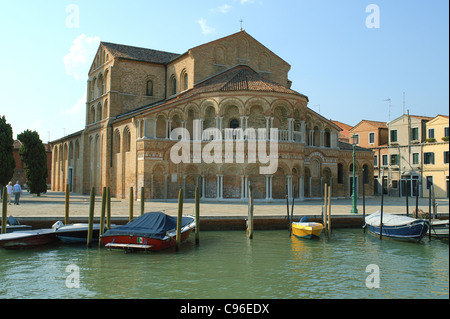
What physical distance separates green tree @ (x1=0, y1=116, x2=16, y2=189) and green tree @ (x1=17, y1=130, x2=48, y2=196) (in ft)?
16.0

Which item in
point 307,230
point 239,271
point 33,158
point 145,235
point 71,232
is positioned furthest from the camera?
point 33,158

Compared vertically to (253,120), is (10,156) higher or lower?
lower

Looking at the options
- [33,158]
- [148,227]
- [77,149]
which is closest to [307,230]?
[148,227]

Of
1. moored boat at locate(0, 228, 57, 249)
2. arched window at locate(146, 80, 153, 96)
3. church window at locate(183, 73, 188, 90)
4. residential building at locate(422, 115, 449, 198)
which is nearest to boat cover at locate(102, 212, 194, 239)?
moored boat at locate(0, 228, 57, 249)

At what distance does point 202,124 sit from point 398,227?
15.7 metres

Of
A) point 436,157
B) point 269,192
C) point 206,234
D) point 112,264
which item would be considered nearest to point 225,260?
point 112,264

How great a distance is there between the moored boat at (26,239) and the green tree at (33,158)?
1915 centimetres

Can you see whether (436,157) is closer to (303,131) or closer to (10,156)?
(303,131)

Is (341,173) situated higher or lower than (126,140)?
lower

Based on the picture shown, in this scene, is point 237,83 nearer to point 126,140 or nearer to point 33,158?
point 126,140

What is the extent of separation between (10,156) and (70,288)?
20526 mm

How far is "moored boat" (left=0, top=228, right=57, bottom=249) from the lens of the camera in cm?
1435

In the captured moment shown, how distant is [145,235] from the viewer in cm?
1415
